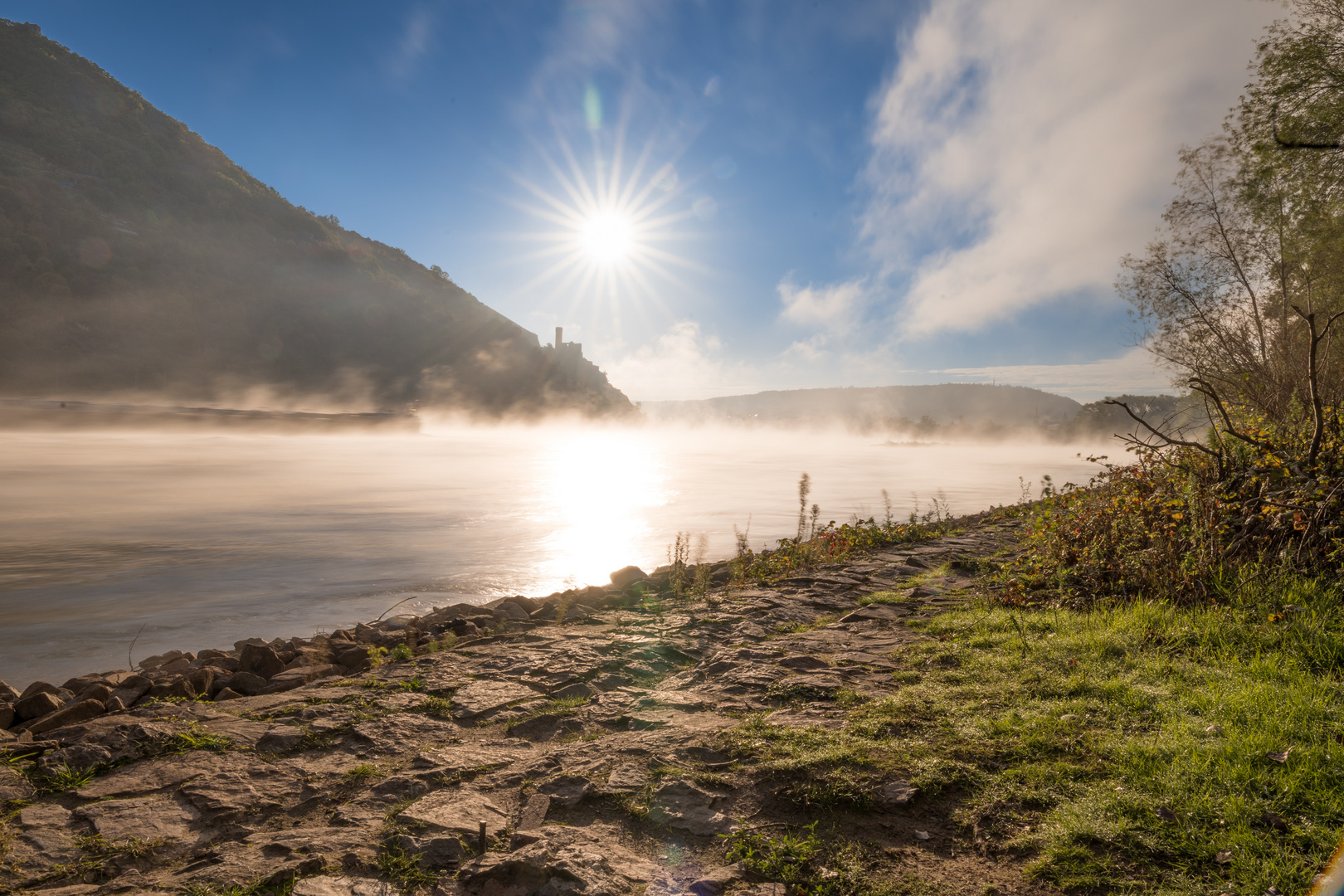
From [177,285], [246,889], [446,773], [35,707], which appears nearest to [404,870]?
[246,889]

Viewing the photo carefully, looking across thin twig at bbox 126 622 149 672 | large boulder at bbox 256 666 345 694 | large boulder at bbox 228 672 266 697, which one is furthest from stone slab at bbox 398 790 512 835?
thin twig at bbox 126 622 149 672

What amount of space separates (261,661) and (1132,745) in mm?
7793

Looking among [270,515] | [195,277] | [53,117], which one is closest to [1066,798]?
[270,515]

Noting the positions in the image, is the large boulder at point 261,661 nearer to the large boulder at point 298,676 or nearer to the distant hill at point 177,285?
the large boulder at point 298,676

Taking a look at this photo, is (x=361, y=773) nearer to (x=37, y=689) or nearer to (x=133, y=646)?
(x=37, y=689)

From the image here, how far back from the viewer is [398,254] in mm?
123938

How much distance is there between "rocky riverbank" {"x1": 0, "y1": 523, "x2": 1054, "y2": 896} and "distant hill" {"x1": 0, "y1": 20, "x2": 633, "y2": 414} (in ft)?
269

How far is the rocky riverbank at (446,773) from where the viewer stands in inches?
106

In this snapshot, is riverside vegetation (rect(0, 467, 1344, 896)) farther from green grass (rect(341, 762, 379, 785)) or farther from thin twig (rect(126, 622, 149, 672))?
thin twig (rect(126, 622, 149, 672))

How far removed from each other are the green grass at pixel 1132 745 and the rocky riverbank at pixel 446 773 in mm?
241

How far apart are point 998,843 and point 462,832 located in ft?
9.29

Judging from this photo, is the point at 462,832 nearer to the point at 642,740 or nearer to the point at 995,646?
the point at 642,740

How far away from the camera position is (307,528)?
1872 cm

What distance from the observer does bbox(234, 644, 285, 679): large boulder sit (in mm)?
5922
